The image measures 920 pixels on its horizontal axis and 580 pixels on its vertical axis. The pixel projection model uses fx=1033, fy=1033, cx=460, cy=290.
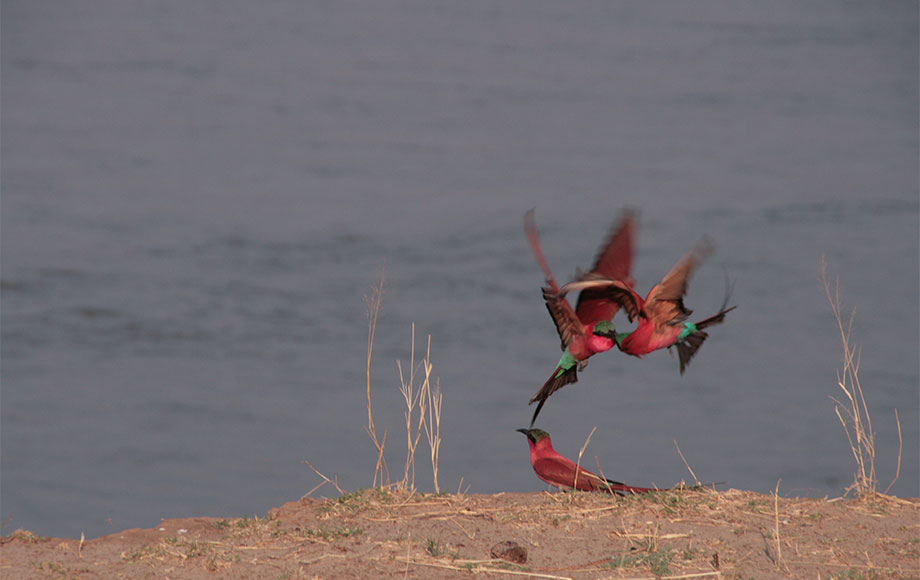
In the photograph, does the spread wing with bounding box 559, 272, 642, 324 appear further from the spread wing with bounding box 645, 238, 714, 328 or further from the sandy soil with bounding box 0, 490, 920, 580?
the sandy soil with bounding box 0, 490, 920, 580

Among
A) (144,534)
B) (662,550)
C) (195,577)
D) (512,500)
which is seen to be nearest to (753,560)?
(662,550)

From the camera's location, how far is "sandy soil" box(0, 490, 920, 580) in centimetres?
348

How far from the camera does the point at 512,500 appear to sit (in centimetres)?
433

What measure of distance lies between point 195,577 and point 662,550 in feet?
5.23

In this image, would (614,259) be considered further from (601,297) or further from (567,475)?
(567,475)

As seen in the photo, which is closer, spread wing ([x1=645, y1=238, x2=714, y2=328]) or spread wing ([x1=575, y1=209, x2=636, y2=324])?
spread wing ([x1=645, y1=238, x2=714, y2=328])

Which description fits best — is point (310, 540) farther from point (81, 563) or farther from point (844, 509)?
point (844, 509)

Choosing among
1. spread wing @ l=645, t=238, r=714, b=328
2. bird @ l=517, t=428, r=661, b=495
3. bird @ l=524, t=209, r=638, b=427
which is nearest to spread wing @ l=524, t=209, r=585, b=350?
bird @ l=524, t=209, r=638, b=427

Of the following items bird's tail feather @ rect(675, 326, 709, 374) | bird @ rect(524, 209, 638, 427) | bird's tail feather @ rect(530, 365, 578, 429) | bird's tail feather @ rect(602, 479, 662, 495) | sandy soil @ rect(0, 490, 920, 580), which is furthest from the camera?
bird's tail feather @ rect(602, 479, 662, 495)

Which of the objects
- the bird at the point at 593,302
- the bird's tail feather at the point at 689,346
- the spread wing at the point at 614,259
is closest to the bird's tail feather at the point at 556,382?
the bird at the point at 593,302

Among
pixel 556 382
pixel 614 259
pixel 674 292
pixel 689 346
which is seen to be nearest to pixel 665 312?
pixel 674 292

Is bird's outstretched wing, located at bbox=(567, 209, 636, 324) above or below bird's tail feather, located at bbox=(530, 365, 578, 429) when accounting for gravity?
above

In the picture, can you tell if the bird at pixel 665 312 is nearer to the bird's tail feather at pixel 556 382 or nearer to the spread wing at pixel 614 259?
the spread wing at pixel 614 259

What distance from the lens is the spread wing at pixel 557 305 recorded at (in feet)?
12.1
